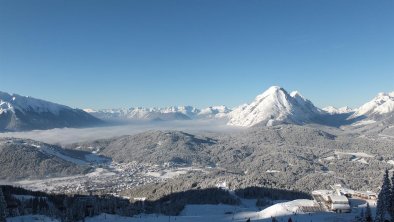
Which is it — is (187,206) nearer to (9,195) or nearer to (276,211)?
(276,211)

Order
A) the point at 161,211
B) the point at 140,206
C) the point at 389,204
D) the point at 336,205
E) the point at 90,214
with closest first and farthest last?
the point at 389,204
the point at 336,205
the point at 90,214
the point at 161,211
the point at 140,206

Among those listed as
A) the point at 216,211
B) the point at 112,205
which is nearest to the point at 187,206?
the point at 216,211

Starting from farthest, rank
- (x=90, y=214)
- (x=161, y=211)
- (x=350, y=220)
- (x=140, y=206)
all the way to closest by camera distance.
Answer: (x=140, y=206)
(x=161, y=211)
(x=90, y=214)
(x=350, y=220)

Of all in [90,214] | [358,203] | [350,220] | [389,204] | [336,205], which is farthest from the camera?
[358,203]

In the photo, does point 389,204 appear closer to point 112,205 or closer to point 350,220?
point 350,220

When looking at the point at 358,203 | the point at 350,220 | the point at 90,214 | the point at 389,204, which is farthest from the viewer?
the point at 358,203

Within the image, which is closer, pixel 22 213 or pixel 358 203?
pixel 22 213

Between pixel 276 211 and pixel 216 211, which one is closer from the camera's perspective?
pixel 276 211

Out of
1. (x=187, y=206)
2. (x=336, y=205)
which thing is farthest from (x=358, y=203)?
(x=187, y=206)

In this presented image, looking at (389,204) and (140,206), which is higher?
(389,204)
